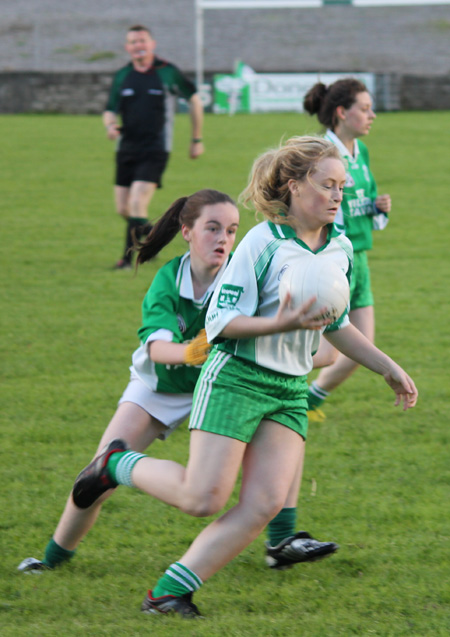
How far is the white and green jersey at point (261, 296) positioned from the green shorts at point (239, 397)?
40 millimetres

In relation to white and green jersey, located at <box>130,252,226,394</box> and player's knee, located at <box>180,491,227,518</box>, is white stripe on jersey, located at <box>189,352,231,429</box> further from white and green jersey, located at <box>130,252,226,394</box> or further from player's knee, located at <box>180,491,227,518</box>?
white and green jersey, located at <box>130,252,226,394</box>

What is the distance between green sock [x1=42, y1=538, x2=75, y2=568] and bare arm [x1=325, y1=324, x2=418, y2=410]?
128 cm

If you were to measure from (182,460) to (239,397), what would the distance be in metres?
1.73

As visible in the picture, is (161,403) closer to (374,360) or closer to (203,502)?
(203,502)

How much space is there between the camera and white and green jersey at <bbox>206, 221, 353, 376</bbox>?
2902mm

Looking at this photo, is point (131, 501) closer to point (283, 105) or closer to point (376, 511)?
point (376, 511)

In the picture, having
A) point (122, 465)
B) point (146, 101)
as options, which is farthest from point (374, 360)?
point (146, 101)

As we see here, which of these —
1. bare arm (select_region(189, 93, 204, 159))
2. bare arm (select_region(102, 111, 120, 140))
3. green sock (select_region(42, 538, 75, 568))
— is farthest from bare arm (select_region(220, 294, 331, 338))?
bare arm (select_region(189, 93, 204, 159))

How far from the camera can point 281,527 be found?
350cm

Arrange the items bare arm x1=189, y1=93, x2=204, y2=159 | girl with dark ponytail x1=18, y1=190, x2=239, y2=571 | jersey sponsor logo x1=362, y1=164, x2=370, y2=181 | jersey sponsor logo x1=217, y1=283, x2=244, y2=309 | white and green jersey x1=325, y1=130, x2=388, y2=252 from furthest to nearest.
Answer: bare arm x1=189, y1=93, x2=204, y2=159 < jersey sponsor logo x1=362, y1=164, x2=370, y2=181 < white and green jersey x1=325, y1=130, x2=388, y2=252 < girl with dark ponytail x1=18, y1=190, x2=239, y2=571 < jersey sponsor logo x1=217, y1=283, x2=244, y2=309

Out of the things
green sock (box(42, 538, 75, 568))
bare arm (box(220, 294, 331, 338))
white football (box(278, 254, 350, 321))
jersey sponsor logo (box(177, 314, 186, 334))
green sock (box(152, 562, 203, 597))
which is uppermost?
white football (box(278, 254, 350, 321))

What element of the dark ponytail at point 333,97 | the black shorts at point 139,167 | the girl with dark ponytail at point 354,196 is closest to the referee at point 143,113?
the black shorts at point 139,167

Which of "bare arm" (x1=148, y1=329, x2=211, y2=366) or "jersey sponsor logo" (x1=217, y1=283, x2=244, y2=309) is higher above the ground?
"jersey sponsor logo" (x1=217, y1=283, x2=244, y2=309)

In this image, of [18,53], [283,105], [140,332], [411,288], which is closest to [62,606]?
[140,332]
